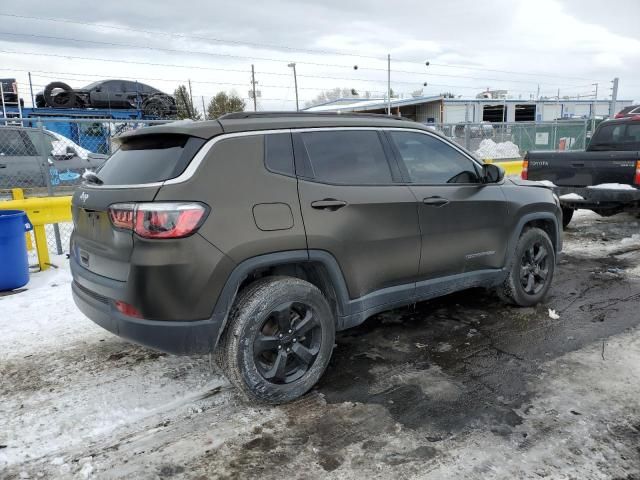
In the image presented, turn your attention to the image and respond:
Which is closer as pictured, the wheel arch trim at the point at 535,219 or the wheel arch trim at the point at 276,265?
the wheel arch trim at the point at 276,265

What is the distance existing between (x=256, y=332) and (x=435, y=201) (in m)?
1.82

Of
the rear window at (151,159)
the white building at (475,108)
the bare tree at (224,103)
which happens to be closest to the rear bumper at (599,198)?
the rear window at (151,159)

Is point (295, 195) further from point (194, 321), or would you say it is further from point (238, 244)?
point (194, 321)

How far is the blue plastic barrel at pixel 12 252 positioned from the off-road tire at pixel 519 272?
5233mm

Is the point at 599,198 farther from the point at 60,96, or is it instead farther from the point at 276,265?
the point at 60,96

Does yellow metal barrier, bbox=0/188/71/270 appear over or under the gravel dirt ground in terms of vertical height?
over

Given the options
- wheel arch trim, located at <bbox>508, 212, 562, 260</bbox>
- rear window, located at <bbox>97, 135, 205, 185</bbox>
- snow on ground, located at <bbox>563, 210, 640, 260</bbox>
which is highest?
rear window, located at <bbox>97, 135, 205, 185</bbox>

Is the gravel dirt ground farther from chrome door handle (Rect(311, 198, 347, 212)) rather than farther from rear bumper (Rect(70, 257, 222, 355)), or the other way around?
chrome door handle (Rect(311, 198, 347, 212))

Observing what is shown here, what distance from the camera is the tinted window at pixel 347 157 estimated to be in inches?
134

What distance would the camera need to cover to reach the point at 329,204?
3305 millimetres

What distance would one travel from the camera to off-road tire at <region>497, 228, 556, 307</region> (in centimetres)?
471

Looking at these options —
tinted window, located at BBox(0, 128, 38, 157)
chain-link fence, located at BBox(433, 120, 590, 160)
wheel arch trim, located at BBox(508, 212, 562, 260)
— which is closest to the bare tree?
chain-link fence, located at BBox(433, 120, 590, 160)

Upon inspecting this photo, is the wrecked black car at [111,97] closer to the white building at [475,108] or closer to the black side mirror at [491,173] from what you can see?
the black side mirror at [491,173]

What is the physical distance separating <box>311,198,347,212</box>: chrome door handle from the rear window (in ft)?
2.70
